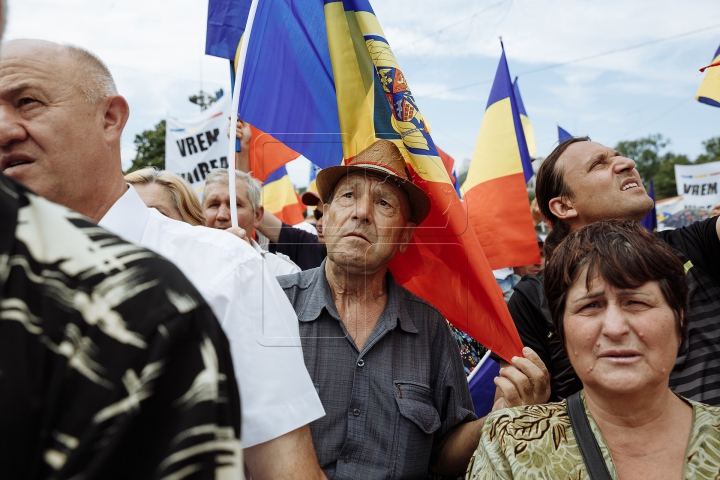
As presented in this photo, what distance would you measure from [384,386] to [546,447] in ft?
2.14

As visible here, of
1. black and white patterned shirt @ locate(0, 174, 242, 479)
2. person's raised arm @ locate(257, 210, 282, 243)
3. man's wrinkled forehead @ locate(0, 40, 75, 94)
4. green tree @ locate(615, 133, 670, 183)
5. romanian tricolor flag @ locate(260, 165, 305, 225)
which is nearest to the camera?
black and white patterned shirt @ locate(0, 174, 242, 479)

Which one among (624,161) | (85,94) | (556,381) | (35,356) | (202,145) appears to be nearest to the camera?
(35,356)

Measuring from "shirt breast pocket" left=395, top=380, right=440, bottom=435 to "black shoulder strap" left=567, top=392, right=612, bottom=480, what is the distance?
530mm

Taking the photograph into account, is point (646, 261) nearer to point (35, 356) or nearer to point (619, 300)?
point (619, 300)

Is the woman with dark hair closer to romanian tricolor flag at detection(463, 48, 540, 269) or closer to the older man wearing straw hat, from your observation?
the older man wearing straw hat

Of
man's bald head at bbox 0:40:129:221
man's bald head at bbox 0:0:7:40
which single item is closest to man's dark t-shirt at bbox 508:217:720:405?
man's bald head at bbox 0:40:129:221

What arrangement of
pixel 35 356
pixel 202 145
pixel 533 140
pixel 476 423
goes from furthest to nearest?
1. pixel 533 140
2. pixel 202 145
3. pixel 476 423
4. pixel 35 356

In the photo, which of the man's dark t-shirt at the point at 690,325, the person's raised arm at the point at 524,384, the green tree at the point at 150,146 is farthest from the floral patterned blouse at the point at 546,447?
the green tree at the point at 150,146

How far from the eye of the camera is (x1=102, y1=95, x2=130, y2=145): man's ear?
5.46 feet

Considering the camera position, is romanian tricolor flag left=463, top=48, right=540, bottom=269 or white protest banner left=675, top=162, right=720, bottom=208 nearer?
romanian tricolor flag left=463, top=48, right=540, bottom=269

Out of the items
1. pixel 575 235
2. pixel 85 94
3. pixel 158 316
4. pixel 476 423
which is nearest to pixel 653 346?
pixel 575 235

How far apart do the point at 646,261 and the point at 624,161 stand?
111cm

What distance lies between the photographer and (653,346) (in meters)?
1.75

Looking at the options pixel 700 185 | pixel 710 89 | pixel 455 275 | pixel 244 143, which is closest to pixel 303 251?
pixel 244 143
